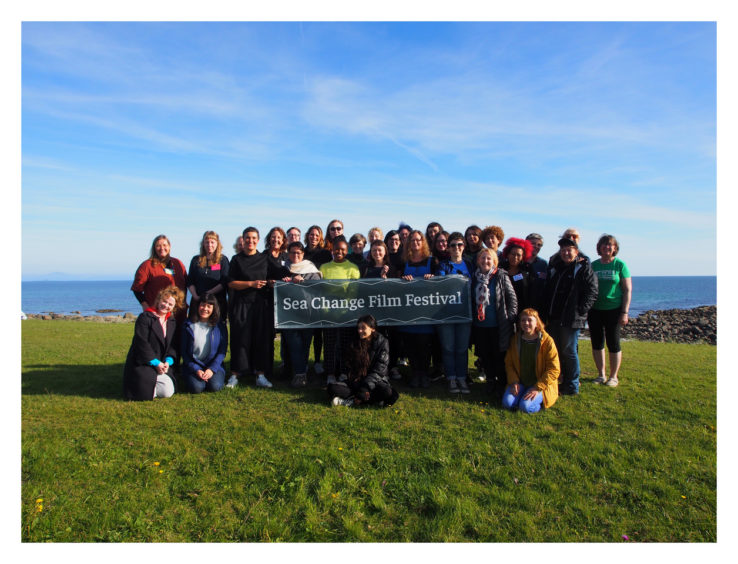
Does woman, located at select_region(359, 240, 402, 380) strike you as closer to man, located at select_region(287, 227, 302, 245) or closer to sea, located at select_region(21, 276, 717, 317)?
man, located at select_region(287, 227, 302, 245)

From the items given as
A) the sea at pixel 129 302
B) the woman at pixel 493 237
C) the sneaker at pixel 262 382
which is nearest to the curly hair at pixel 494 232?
the woman at pixel 493 237

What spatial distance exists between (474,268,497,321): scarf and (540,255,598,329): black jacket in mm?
1096

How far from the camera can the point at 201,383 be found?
6832mm

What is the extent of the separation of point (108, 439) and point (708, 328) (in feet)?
107

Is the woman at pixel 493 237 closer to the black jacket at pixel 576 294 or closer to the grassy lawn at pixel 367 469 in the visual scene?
the black jacket at pixel 576 294

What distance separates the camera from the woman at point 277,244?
766 centimetres

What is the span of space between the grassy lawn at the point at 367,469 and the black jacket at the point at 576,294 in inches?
48.4

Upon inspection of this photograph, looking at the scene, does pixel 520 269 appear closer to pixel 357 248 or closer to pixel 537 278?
pixel 537 278

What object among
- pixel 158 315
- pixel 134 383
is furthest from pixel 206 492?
pixel 158 315

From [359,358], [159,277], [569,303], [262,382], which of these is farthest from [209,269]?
[569,303]

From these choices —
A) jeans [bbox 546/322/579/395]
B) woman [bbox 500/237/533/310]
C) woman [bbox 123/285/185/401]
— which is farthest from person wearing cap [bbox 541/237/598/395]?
woman [bbox 123/285/185/401]

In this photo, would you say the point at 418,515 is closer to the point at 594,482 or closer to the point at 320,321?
the point at 594,482

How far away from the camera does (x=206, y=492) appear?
3.86 metres

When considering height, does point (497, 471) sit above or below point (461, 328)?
below
